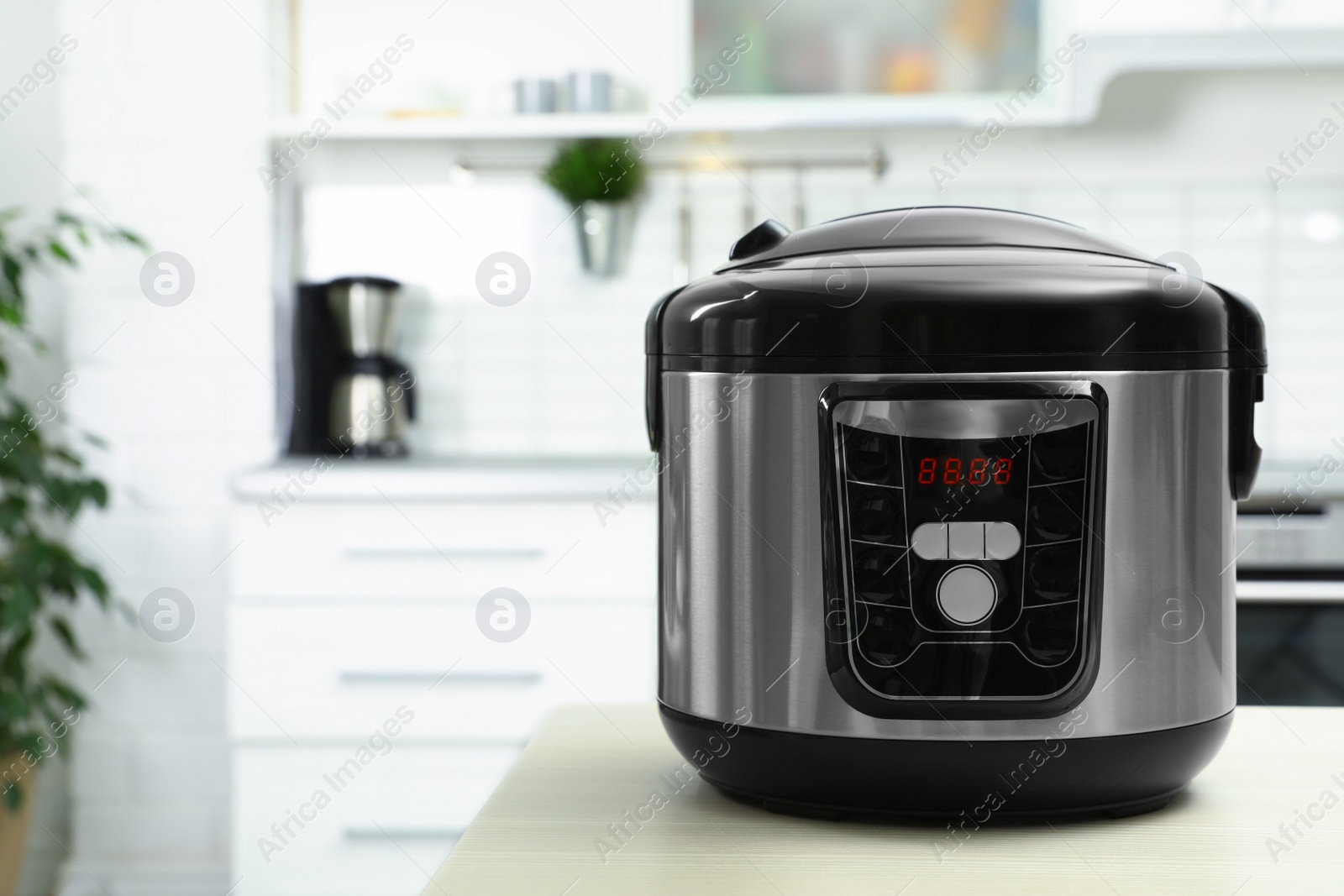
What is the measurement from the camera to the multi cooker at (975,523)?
1.57ft

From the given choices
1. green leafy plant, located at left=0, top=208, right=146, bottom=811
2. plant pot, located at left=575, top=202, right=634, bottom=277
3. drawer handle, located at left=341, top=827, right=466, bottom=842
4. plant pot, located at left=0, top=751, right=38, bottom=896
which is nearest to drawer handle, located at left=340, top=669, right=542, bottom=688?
drawer handle, located at left=341, top=827, right=466, bottom=842

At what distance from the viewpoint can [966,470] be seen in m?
0.49

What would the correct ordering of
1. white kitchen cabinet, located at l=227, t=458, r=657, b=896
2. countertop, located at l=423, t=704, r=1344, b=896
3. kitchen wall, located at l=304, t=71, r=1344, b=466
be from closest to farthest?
countertop, located at l=423, t=704, r=1344, b=896, white kitchen cabinet, located at l=227, t=458, r=657, b=896, kitchen wall, located at l=304, t=71, r=1344, b=466

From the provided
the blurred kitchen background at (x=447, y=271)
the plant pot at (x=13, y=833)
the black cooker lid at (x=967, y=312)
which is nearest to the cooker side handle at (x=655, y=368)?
Result: the black cooker lid at (x=967, y=312)

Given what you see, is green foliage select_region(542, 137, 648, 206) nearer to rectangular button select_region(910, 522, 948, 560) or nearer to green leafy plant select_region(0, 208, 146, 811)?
green leafy plant select_region(0, 208, 146, 811)

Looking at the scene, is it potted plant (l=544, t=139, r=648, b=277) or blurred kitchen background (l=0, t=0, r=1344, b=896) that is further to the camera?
potted plant (l=544, t=139, r=648, b=277)

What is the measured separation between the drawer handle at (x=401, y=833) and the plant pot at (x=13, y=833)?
0.54 metres

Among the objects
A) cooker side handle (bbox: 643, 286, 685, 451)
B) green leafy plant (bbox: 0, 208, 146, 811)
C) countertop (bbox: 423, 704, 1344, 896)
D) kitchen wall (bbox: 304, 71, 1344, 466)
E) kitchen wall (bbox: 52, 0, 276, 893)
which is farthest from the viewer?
kitchen wall (bbox: 304, 71, 1344, 466)

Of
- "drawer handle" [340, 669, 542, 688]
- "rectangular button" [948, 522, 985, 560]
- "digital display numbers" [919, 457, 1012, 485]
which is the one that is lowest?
"drawer handle" [340, 669, 542, 688]

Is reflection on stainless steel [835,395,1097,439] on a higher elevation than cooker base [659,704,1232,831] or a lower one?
higher

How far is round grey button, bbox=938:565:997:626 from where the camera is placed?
49 cm

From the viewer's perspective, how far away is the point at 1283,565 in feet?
5.98

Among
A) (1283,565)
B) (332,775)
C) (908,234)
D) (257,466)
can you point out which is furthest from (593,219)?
(908,234)

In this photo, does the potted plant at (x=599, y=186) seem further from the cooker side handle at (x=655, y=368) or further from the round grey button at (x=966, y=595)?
the round grey button at (x=966, y=595)
